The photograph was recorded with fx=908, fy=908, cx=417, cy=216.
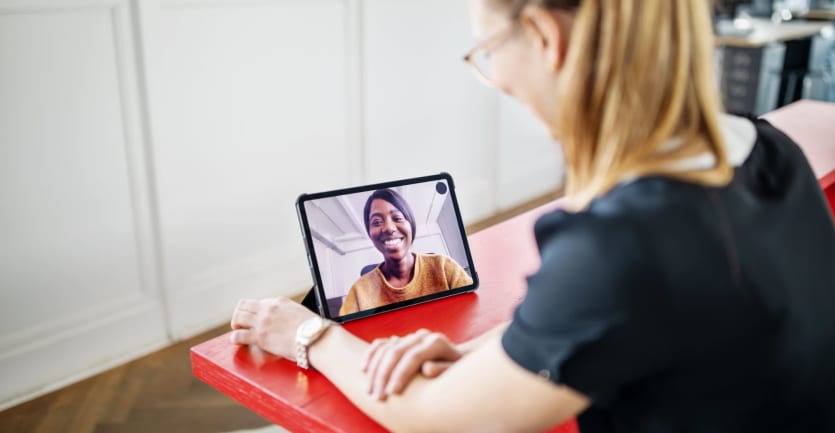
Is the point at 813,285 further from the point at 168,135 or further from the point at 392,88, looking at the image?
the point at 392,88

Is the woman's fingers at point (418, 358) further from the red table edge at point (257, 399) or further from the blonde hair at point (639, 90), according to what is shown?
the blonde hair at point (639, 90)

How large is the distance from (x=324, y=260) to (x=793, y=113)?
73.6 inches

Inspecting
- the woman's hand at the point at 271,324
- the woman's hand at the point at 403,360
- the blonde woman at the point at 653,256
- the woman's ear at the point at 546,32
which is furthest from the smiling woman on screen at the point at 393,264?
the woman's ear at the point at 546,32

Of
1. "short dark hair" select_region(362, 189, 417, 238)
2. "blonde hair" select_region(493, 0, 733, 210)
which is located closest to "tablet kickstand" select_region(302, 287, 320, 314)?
"short dark hair" select_region(362, 189, 417, 238)

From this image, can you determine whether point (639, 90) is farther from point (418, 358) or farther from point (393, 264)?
point (393, 264)

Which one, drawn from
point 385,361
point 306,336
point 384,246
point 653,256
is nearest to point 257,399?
point 306,336

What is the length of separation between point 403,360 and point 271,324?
0.25m

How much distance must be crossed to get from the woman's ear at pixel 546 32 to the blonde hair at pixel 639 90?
12 millimetres

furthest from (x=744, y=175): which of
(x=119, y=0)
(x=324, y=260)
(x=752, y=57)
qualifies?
(x=752, y=57)

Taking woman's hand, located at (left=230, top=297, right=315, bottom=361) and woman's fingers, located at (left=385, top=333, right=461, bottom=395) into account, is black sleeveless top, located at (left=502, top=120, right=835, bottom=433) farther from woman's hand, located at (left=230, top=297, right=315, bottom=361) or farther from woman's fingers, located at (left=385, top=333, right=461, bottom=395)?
woman's hand, located at (left=230, top=297, right=315, bottom=361)

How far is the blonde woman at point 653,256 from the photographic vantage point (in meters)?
0.82

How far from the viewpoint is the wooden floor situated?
8.23 feet

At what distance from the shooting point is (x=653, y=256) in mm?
800

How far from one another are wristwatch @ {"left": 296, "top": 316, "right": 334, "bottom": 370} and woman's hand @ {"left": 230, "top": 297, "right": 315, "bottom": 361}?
12 millimetres
